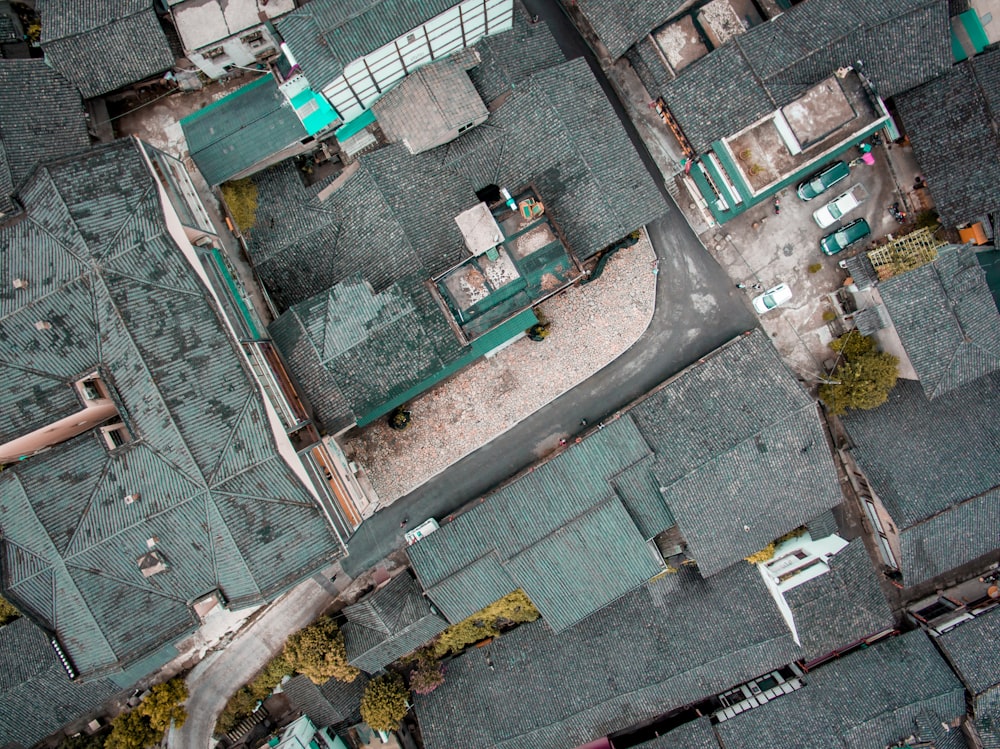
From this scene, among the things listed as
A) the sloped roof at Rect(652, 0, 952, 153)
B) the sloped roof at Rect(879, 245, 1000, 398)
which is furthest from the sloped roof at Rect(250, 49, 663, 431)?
the sloped roof at Rect(879, 245, 1000, 398)

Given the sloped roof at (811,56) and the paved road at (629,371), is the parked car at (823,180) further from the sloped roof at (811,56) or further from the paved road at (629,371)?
the paved road at (629,371)

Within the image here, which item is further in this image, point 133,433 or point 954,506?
point 954,506

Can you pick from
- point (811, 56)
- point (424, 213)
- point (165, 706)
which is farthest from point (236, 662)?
point (811, 56)

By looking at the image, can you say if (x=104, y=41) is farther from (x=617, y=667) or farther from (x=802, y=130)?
(x=617, y=667)

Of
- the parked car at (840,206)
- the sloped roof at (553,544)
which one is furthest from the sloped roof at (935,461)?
the sloped roof at (553,544)

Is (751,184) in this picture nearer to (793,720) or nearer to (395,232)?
(395,232)

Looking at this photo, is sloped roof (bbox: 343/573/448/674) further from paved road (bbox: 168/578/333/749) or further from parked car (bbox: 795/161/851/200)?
parked car (bbox: 795/161/851/200)

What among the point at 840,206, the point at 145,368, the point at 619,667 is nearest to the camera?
the point at 145,368
